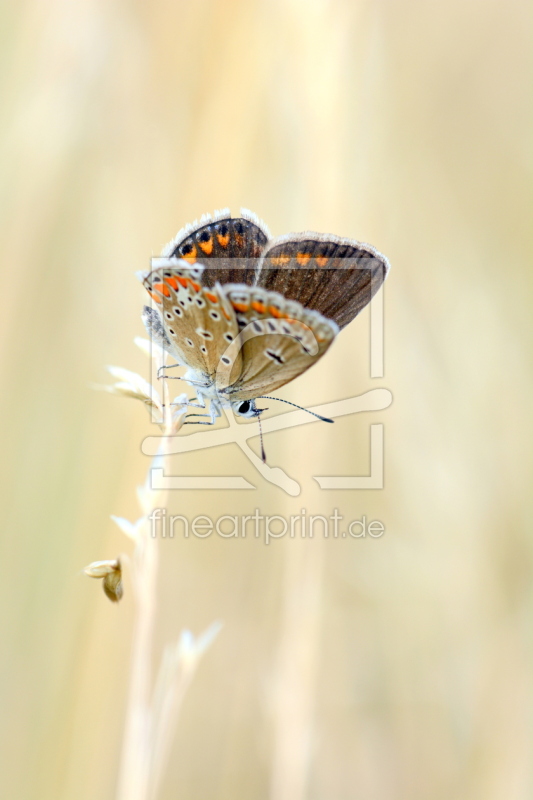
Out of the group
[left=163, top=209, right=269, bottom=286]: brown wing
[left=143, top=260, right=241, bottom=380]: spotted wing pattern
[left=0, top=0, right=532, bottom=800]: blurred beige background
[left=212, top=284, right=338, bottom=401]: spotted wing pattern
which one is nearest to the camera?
[left=212, top=284, right=338, bottom=401]: spotted wing pattern

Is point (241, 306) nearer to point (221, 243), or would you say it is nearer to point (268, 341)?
point (268, 341)

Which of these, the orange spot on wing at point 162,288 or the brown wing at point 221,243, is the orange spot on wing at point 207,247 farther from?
the orange spot on wing at point 162,288

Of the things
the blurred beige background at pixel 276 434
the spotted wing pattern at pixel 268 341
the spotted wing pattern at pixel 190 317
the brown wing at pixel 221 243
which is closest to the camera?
the spotted wing pattern at pixel 268 341

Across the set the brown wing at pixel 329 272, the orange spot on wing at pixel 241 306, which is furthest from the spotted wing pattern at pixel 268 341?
the brown wing at pixel 329 272

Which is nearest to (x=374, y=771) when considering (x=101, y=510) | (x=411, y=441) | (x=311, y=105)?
(x=411, y=441)

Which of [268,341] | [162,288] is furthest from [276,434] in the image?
[162,288]

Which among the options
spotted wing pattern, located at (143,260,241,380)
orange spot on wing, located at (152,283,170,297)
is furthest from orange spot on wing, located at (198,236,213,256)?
orange spot on wing, located at (152,283,170,297)

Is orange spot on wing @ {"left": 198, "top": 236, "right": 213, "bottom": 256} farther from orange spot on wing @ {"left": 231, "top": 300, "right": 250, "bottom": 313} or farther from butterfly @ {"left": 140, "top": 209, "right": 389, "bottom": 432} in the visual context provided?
orange spot on wing @ {"left": 231, "top": 300, "right": 250, "bottom": 313}
